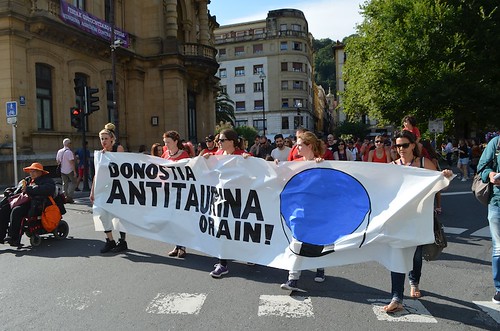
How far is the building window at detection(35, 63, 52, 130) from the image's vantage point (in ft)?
64.5

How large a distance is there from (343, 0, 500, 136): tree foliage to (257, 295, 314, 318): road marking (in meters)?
22.5

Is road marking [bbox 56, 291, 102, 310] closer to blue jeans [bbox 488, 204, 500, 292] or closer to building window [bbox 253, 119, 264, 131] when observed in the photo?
blue jeans [bbox 488, 204, 500, 292]

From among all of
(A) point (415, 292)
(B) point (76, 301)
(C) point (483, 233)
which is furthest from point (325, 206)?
(C) point (483, 233)

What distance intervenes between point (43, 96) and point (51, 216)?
1471 cm

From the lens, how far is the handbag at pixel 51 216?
719cm

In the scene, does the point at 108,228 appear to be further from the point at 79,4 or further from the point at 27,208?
the point at 79,4

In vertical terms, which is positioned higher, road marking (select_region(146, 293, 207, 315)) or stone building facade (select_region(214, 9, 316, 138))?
stone building facade (select_region(214, 9, 316, 138))

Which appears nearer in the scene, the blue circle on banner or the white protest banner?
the white protest banner

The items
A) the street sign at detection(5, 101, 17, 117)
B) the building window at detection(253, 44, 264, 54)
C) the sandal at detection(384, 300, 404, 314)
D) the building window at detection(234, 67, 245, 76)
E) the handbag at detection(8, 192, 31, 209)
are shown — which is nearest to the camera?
the sandal at detection(384, 300, 404, 314)

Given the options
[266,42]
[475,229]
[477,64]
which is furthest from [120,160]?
[266,42]

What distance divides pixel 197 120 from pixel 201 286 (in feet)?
99.1

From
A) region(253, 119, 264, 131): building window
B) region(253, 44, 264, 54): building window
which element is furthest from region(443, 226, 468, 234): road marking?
region(253, 44, 264, 54): building window

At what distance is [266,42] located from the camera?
7350 centimetres

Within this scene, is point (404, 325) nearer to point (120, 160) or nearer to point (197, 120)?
point (120, 160)
